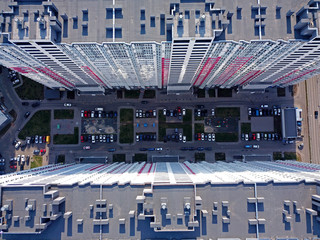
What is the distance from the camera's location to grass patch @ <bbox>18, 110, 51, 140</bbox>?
105312 millimetres

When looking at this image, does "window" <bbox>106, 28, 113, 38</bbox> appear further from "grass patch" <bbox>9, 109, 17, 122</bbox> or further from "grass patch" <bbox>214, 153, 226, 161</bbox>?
"grass patch" <bbox>9, 109, 17, 122</bbox>

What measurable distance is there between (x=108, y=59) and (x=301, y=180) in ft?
226

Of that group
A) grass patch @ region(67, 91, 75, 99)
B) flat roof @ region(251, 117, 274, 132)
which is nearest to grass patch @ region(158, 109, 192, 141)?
flat roof @ region(251, 117, 274, 132)

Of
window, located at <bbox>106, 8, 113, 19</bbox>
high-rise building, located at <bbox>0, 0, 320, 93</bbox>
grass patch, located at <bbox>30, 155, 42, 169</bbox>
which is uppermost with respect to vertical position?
window, located at <bbox>106, 8, 113, 19</bbox>

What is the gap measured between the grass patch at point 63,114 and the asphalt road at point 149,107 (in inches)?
90.4

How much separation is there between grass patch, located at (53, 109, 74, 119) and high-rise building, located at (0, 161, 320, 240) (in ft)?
177

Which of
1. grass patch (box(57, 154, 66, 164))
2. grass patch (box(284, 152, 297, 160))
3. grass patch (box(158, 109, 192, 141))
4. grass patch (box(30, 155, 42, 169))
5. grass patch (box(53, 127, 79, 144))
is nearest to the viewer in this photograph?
grass patch (box(30, 155, 42, 169))

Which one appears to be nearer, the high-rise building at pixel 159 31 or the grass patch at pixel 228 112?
the high-rise building at pixel 159 31

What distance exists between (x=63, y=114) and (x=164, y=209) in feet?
262

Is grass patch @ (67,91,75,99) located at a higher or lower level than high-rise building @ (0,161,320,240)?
higher

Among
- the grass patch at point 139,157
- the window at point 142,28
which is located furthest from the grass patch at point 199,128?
the window at point 142,28

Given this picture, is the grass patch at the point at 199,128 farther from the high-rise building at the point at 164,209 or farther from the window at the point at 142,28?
the window at the point at 142,28

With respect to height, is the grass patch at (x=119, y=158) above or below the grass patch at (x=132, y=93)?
below

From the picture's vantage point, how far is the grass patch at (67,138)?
10575 centimetres
